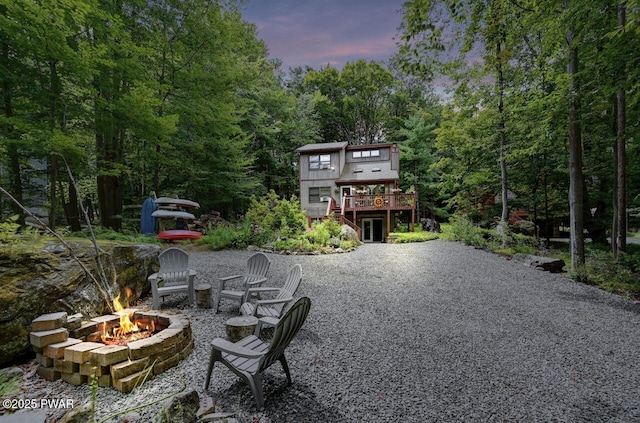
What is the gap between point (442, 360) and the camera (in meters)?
3.29

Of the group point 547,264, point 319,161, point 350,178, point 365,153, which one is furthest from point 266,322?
point 365,153

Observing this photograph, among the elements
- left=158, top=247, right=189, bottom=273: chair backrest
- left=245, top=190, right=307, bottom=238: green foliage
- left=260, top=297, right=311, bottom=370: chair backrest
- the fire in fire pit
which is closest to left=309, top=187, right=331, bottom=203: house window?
left=245, top=190, right=307, bottom=238: green foliage

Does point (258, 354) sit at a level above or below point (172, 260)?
below

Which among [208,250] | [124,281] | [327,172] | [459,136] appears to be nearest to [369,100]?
[327,172]

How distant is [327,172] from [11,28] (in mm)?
15784

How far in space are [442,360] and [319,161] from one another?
57.7 ft

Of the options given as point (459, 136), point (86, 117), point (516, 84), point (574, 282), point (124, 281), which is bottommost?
point (574, 282)

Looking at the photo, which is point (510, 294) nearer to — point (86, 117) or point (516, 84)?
point (516, 84)

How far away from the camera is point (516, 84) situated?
440 inches

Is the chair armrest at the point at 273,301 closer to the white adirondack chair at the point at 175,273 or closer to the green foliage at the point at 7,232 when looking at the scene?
the white adirondack chair at the point at 175,273

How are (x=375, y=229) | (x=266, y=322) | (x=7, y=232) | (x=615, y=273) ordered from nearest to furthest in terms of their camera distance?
1. (x=7, y=232)
2. (x=266, y=322)
3. (x=615, y=273)
4. (x=375, y=229)

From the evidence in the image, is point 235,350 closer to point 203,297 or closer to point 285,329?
point 285,329

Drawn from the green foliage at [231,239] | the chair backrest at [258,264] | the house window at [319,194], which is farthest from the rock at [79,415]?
the house window at [319,194]

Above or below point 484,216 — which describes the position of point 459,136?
above
